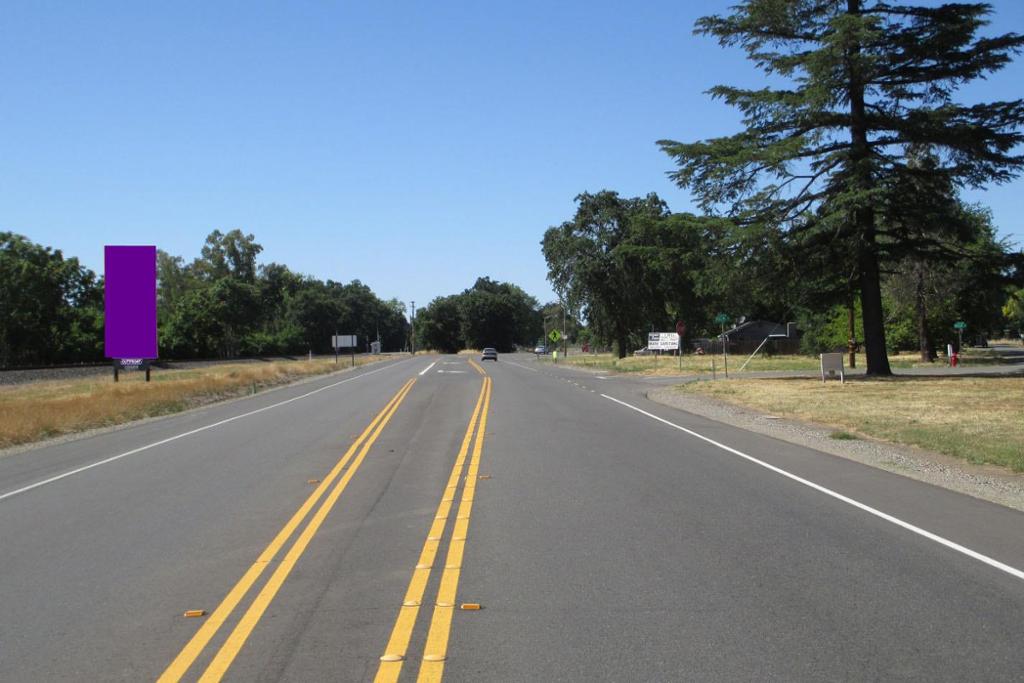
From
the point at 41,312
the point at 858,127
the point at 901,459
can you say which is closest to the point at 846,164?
the point at 858,127

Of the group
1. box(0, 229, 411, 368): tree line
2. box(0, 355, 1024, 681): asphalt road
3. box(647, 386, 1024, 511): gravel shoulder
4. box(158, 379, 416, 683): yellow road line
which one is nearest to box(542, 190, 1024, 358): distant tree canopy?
box(647, 386, 1024, 511): gravel shoulder

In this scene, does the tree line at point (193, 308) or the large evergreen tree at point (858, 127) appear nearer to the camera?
the large evergreen tree at point (858, 127)

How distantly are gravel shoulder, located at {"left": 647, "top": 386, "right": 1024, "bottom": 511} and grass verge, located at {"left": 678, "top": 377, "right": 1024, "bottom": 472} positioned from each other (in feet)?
1.51

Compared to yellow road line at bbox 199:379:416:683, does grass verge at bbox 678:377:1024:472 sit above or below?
above

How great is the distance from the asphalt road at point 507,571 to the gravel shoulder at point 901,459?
1.69ft

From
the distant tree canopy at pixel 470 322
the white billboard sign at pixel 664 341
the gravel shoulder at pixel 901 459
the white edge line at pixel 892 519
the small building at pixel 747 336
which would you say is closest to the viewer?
the white edge line at pixel 892 519

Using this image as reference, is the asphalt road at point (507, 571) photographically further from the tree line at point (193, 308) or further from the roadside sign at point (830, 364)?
the tree line at point (193, 308)

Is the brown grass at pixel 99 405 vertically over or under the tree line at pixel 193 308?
under

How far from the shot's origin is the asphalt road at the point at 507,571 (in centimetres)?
513

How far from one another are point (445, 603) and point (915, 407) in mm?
19490

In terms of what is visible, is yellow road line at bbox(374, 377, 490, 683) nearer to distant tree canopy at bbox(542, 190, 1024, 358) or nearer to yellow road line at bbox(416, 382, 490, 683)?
yellow road line at bbox(416, 382, 490, 683)

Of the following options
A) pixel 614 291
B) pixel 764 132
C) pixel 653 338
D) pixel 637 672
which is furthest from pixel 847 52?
pixel 614 291

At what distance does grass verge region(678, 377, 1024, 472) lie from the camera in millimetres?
15252

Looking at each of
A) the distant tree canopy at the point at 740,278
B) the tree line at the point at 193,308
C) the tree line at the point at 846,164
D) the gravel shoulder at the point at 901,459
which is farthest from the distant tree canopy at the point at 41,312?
the gravel shoulder at the point at 901,459
